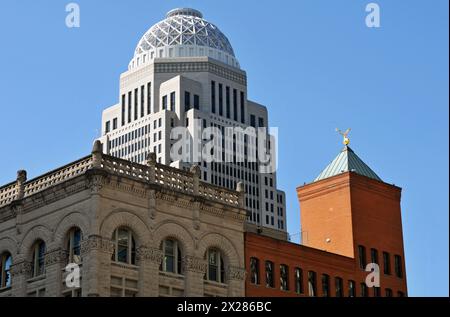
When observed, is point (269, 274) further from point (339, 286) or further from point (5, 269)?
point (5, 269)

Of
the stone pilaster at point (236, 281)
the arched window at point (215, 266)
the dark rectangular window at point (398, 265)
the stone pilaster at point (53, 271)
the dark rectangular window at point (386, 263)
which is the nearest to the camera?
the stone pilaster at point (53, 271)

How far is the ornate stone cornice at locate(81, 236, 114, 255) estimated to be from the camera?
61656 mm

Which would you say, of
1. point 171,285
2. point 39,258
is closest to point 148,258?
point 171,285

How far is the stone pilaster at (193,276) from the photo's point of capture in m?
65.7

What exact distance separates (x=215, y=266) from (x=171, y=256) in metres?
3.83

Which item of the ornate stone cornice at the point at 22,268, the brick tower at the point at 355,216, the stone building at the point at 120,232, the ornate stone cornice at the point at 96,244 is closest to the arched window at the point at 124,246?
the stone building at the point at 120,232

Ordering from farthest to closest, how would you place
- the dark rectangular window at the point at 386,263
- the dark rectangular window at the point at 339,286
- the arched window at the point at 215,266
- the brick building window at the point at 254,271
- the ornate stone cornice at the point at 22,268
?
the dark rectangular window at the point at 386,263
the dark rectangular window at the point at 339,286
the brick building window at the point at 254,271
the arched window at the point at 215,266
the ornate stone cornice at the point at 22,268

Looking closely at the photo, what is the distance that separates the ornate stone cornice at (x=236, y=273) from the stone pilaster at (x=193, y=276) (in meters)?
2.68

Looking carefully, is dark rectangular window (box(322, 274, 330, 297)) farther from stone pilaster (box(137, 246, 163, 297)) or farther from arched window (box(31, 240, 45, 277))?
arched window (box(31, 240, 45, 277))

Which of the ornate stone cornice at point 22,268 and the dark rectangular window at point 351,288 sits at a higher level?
the dark rectangular window at point 351,288

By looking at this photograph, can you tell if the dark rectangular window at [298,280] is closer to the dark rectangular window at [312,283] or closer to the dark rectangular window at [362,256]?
the dark rectangular window at [312,283]
